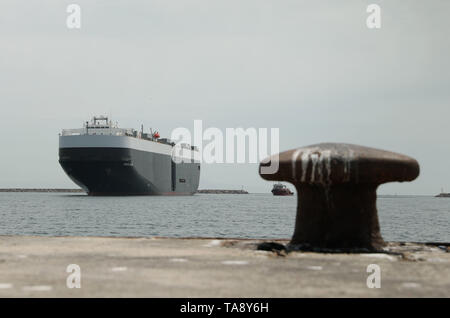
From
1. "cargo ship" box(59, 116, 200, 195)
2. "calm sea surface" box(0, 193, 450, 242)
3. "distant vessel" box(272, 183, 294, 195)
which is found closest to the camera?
"calm sea surface" box(0, 193, 450, 242)

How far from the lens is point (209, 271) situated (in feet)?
15.0

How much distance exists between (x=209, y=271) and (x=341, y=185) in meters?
2.18

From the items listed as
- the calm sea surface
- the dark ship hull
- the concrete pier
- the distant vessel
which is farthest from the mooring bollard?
the distant vessel

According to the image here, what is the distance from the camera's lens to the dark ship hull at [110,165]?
67375mm

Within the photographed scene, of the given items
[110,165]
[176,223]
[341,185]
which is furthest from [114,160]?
[341,185]

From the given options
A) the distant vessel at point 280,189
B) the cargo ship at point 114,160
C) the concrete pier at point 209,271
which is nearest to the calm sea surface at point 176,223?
the cargo ship at point 114,160

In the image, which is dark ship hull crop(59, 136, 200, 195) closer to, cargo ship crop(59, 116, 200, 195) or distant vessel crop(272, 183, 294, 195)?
cargo ship crop(59, 116, 200, 195)

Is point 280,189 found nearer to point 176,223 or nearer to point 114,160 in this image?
point 114,160

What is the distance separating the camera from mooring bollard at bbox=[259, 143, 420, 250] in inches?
234

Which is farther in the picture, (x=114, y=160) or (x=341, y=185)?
(x=114, y=160)

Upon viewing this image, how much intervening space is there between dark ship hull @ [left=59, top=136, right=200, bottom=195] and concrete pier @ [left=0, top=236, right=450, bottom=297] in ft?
203

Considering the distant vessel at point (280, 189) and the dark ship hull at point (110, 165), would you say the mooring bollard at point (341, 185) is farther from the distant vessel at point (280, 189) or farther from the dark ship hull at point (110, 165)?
the distant vessel at point (280, 189)
